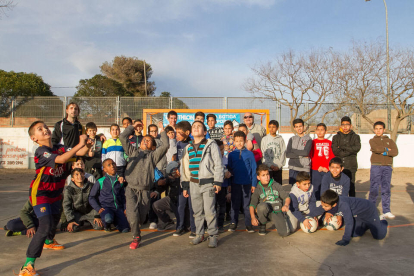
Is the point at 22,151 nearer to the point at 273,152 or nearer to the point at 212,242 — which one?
the point at 273,152

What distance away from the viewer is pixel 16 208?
21.9 ft

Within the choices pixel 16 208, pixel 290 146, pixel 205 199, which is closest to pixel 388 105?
pixel 290 146

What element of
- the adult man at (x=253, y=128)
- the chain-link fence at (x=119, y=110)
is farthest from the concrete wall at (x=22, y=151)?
the adult man at (x=253, y=128)

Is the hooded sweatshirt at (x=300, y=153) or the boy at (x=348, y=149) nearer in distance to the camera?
the hooded sweatshirt at (x=300, y=153)

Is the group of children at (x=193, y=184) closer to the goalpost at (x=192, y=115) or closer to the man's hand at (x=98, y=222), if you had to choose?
the man's hand at (x=98, y=222)

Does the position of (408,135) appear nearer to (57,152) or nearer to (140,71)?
(57,152)

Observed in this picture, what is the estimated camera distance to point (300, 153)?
6148 mm

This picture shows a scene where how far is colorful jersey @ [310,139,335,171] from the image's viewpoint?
20.6ft

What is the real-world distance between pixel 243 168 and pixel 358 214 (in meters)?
1.85

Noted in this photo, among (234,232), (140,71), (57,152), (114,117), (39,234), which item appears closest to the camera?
(39,234)

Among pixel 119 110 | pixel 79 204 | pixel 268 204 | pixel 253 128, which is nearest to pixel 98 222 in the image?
pixel 79 204

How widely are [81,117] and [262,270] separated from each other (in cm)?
1615

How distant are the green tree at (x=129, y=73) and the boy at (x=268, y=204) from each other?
Result: 1339 inches

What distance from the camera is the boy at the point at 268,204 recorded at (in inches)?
190
